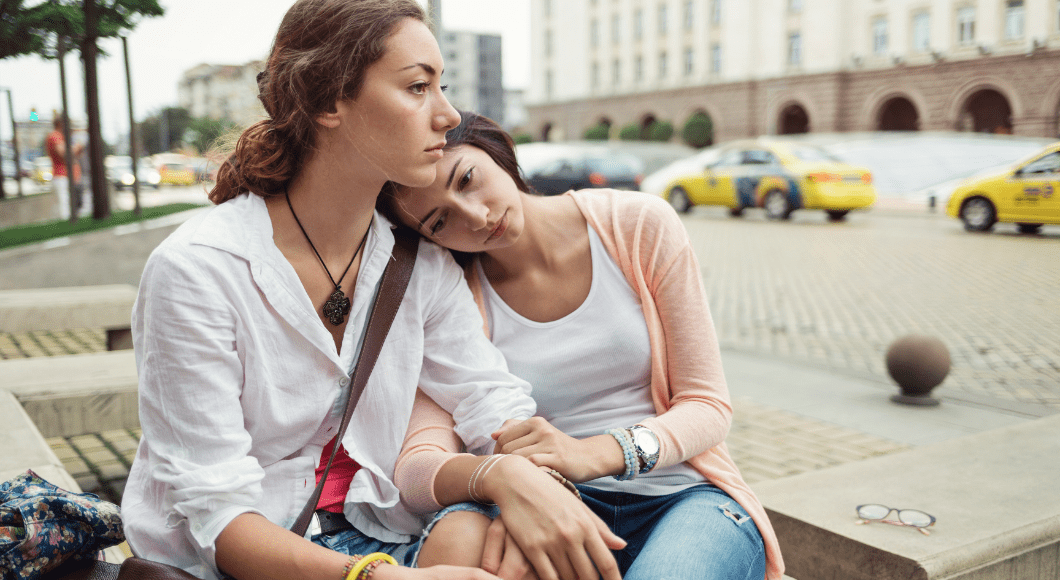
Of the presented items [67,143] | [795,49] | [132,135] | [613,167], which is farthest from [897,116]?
[67,143]

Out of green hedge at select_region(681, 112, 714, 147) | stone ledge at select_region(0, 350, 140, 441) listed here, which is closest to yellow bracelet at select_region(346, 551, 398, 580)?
stone ledge at select_region(0, 350, 140, 441)

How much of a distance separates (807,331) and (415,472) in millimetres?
6677

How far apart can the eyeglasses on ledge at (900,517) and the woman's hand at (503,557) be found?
1254 millimetres

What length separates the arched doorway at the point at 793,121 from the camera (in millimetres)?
40750

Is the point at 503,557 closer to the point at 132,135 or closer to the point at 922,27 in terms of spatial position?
the point at 132,135

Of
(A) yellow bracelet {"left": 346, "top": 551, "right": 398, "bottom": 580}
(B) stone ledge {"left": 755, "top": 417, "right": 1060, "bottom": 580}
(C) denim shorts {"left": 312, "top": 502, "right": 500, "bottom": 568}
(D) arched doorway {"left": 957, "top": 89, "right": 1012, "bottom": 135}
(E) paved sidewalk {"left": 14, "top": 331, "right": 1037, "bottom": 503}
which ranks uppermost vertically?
(D) arched doorway {"left": 957, "top": 89, "right": 1012, "bottom": 135}

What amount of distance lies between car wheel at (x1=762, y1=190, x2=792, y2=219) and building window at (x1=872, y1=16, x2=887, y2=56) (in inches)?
149

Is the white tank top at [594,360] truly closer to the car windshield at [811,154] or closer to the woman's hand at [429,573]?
the woman's hand at [429,573]

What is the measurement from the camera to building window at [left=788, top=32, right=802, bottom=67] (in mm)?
34906

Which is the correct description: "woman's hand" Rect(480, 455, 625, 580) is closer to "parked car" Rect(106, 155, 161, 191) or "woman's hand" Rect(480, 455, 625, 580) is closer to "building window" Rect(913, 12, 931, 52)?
"building window" Rect(913, 12, 931, 52)

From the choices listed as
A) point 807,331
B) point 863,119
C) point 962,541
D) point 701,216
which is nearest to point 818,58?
point 863,119

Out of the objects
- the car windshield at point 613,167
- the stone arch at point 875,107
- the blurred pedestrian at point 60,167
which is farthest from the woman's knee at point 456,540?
the stone arch at point 875,107

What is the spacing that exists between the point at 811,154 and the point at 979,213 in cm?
1187

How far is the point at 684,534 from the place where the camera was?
1731 millimetres
